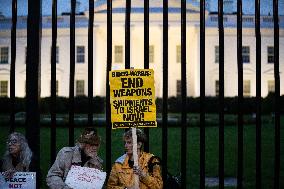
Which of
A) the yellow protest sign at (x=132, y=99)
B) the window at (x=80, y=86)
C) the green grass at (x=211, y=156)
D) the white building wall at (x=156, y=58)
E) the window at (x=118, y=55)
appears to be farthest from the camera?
the window at (x=118, y=55)

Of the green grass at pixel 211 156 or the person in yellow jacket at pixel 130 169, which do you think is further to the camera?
the green grass at pixel 211 156

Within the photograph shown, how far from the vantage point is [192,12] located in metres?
30.0

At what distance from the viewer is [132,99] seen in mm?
3617

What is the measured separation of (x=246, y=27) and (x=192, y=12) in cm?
401

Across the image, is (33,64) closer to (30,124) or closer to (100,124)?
(30,124)

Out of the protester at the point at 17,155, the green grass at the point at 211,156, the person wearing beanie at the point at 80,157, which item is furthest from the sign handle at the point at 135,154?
the green grass at the point at 211,156

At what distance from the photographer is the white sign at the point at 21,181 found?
355cm

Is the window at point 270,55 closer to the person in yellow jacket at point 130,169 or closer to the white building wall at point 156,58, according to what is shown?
the white building wall at point 156,58

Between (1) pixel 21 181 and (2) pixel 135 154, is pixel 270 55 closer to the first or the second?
(2) pixel 135 154

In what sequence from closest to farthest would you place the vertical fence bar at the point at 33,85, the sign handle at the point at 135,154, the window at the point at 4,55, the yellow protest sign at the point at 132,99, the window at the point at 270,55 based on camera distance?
the sign handle at the point at 135,154
the yellow protest sign at the point at 132,99
the vertical fence bar at the point at 33,85
the window at the point at 270,55
the window at the point at 4,55

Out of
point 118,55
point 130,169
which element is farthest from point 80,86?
point 130,169

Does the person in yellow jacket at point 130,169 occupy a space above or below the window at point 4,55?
below

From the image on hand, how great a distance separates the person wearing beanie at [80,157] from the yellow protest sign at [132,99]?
0.21 meters

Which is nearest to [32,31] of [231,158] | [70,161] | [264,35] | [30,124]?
[30,124]
